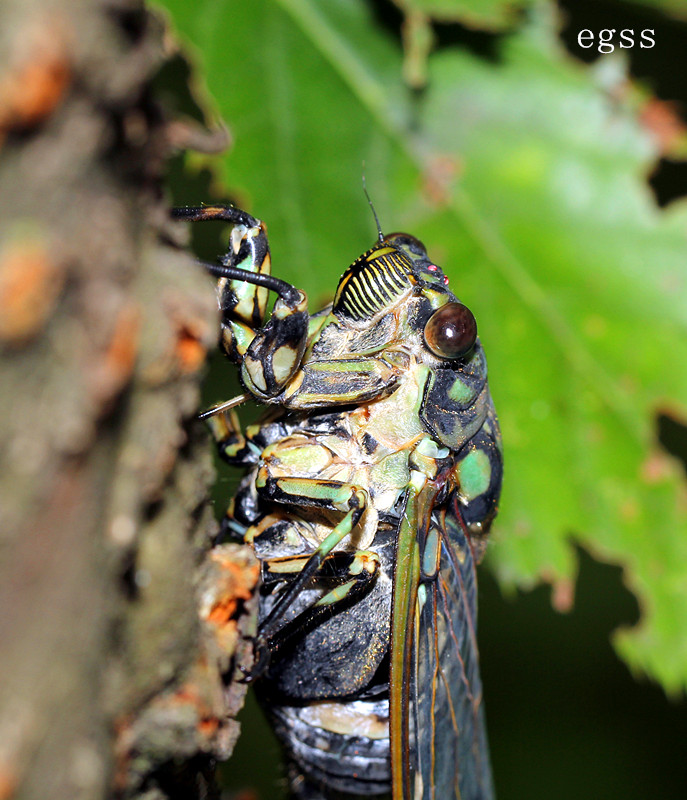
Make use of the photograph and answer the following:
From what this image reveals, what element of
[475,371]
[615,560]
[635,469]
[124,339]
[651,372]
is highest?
[124,339]

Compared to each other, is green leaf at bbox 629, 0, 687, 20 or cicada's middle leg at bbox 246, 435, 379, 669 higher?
green leaf at bbox 629, 0, 687, 20

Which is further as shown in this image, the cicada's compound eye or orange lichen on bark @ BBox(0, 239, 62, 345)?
the cicada's compound eye

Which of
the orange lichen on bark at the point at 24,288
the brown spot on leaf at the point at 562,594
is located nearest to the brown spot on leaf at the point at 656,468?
the brown spot on leaf at the point at 562,594

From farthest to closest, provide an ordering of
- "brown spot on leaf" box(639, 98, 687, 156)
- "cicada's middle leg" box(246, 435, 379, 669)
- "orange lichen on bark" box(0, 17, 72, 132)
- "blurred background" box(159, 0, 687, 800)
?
"brown spot on leaf" box(639, 98, 687, 156), "blurred background" box(159, 0, 687, 800), "cicada's middle leg" box(246, 435, 379, 669), "orange lichen on bark" box(0, 17, 72, 132)

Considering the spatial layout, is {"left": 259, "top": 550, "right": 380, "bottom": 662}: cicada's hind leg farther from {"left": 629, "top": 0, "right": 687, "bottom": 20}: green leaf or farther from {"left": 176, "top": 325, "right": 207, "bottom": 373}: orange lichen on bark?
{"left": 629, "top": 0, "right": 687, "bottom": 20}: green leaf

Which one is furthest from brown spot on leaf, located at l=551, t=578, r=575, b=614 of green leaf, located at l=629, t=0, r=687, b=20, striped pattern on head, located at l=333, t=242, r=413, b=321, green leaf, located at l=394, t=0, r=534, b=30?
green leaf, located at l=629, t=0, r=687, b=20

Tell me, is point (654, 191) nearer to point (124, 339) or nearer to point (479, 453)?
point (479, 453)

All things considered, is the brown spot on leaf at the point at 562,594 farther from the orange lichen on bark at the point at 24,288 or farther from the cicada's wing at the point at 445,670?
the orange lichen on bark at the point at 24,288

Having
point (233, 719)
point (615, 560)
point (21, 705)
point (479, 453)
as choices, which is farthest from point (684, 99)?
point (21, 705)

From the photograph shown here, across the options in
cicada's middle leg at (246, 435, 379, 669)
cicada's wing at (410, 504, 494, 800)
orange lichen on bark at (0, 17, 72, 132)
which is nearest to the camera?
orange lichen on bark at (0, 17, 72, 132)
